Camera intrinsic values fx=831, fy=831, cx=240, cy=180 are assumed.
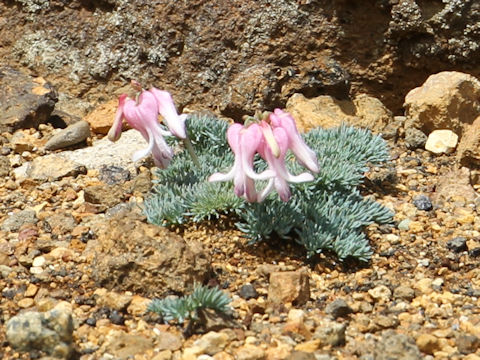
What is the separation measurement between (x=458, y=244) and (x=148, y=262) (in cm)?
155

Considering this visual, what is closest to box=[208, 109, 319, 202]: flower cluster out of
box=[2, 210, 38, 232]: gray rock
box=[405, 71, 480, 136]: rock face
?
box=[2, 210, 38, 232]: gray rock

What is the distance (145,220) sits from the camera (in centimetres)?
412

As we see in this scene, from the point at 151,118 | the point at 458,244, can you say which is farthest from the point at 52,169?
the point at 458,244

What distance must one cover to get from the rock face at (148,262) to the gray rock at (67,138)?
165cm

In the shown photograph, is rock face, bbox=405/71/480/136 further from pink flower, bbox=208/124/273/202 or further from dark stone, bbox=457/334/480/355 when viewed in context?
dark stone, bbox=457/334/480/355

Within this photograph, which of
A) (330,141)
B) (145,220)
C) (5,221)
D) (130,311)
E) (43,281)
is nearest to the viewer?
(130,311)

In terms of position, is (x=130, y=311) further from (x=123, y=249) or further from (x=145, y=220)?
(x=145, y=220)

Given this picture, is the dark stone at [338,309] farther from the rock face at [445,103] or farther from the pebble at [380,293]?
the rock face at [445,103]

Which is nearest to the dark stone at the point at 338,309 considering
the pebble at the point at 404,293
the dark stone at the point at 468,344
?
the pebble at the point at 404,293

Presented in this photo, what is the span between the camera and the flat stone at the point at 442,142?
512 centimetres

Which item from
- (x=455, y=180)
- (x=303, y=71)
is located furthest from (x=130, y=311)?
(x=303, y=71)

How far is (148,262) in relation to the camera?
3625 millimetres

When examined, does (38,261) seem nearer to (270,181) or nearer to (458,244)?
(270,181)

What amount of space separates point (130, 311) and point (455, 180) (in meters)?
2.09
